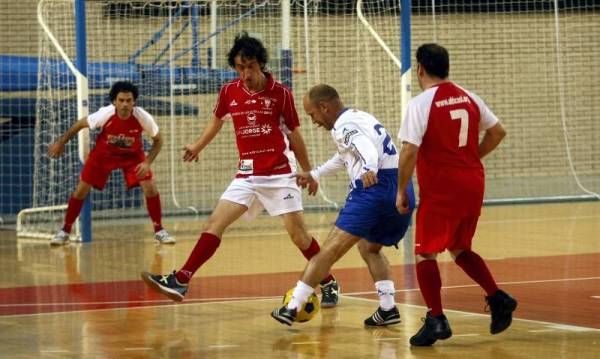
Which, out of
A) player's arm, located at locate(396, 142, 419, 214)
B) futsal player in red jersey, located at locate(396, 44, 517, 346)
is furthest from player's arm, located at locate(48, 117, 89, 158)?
player's arm, located at locate(396, 142, 419, 214)

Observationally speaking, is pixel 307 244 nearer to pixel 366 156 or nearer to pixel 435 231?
pixel 366 156

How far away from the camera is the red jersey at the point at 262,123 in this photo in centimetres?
1036

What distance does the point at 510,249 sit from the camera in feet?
48.2

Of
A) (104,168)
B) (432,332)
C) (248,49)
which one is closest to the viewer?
(432,332)

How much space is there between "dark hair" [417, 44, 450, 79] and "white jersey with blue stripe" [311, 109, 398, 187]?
0.86 metres

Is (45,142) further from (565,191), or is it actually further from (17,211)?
(565,191)

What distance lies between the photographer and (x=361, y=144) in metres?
9.11

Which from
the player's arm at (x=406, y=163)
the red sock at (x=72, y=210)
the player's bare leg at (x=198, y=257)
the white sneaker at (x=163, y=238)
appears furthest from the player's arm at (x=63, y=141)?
the player's arm at (x=406, y=163)

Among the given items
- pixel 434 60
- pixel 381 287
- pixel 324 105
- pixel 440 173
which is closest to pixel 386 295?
pixel 381 287

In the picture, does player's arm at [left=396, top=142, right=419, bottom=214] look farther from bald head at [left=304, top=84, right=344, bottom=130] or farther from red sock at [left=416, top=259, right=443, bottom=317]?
bald head at [left=304, top=84, right=344, bottom=130]

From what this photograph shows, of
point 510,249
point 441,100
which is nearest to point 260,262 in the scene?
point 510,249

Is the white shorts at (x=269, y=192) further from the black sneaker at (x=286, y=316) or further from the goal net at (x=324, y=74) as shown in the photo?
the goal net at (x=324, y=74)

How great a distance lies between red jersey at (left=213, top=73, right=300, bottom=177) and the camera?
408 inches

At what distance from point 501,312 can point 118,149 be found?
815cm
